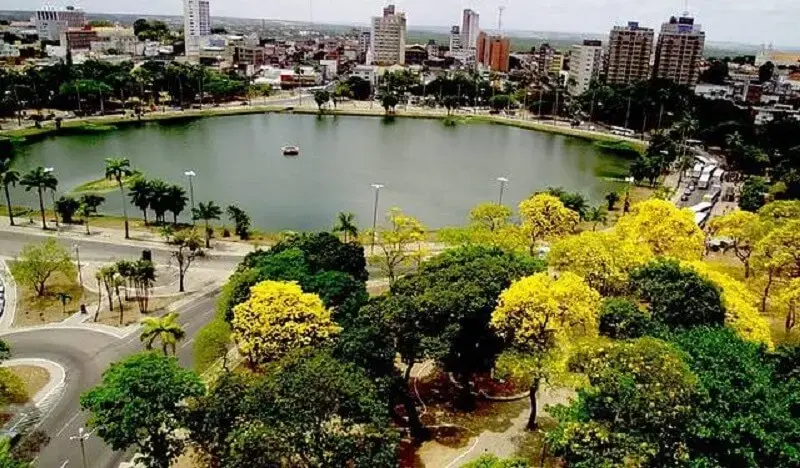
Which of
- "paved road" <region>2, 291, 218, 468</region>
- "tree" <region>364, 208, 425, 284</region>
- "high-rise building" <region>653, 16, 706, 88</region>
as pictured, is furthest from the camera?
"high-rise building" <region>653, 16, 706, 88</region>

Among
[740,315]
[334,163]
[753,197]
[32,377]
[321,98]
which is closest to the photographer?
[740,315]

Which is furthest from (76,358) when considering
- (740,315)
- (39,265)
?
(740,315)

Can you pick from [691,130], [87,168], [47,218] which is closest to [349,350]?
[47,218]

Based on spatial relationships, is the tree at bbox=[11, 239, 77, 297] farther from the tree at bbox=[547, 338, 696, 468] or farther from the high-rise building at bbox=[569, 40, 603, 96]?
the high-rise building at bbox=[569, 40, 603, 96]

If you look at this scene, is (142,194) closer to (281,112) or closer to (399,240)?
(399,240)

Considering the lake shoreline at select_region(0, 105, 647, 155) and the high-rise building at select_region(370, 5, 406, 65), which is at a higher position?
the high-rise building at select_region(370, 5, 406, 65)

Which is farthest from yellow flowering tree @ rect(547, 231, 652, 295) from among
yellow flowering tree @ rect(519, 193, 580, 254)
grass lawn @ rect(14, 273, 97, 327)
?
grass lawn @ rect(14, 273, 97, 327)
